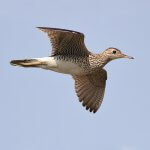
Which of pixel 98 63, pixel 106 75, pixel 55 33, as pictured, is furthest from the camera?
→ pixel 106 75

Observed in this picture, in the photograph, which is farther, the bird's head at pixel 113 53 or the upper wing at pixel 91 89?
the upper wing at pixel 91 89

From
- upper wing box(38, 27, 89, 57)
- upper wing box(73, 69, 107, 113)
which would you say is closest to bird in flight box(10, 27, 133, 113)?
upper wing box(38, 27, 89, 57)

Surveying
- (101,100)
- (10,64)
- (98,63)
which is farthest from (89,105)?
(10,64)

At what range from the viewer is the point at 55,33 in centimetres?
1570

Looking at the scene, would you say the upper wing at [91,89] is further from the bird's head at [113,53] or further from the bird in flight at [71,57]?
the bird's head at [113,53]

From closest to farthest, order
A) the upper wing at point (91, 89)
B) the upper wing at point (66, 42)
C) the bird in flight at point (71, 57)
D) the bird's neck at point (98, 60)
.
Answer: the upper wing at point (66, 42) → the bird in flight at point (71, 57) → the bird's neck at point (98, 60) → the upper wing at point (91, 89)

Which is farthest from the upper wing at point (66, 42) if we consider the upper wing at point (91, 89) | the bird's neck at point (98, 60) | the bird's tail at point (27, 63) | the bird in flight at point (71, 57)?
the upper wing at point (91, 89)

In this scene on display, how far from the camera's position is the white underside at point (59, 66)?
16.1 metres

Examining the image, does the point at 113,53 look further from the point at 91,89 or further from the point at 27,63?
the point at 27,63

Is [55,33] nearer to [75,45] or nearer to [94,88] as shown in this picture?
[75,45]

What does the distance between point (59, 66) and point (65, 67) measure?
158 mm

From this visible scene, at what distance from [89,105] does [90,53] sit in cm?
187

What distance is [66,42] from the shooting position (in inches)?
639

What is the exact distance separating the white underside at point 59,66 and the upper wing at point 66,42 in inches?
11.8
